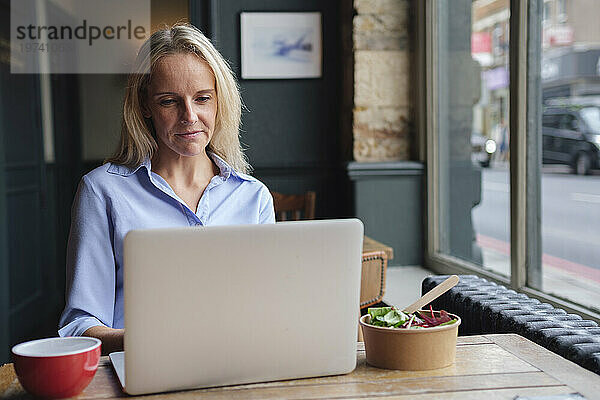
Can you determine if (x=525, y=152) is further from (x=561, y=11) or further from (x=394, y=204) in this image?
(x=394, y=204)

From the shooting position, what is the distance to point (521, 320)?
1.99 meters

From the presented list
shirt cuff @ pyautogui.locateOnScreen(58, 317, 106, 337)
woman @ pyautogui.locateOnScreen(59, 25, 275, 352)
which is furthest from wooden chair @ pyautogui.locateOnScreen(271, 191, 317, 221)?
shirt cuff @ pyautogui.locateOnScreen(58, 317, 106, 337)

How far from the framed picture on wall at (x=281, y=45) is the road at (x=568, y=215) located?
5.57 feet

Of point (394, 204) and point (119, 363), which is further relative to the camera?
point (394, 204)

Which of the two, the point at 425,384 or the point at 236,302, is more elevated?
the point at 236,302

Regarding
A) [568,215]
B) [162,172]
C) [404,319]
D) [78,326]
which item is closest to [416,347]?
[404,319]

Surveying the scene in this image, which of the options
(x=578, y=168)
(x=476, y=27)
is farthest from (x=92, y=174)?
(x=476, y=27)

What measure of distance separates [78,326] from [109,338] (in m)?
0.11

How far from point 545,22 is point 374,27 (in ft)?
4.99

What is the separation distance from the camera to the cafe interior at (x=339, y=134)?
12.7ft

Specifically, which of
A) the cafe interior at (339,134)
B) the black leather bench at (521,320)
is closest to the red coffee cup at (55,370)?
the black leather bench at (521,320)

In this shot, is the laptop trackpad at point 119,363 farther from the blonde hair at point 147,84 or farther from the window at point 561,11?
the window at point 561,11

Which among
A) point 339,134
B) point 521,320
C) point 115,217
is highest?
point 339,134

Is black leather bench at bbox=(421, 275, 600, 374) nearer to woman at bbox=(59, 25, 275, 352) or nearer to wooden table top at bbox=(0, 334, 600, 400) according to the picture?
wooden table top at bbox=(0, 334, 600, 400)
